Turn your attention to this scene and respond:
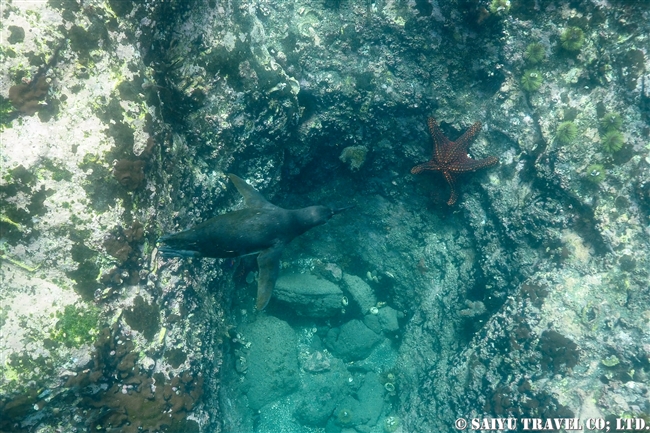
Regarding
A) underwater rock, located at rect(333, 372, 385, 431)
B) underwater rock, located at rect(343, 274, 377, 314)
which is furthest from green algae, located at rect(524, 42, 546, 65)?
underwater rock, located at rect(333, 372, 385, 431)

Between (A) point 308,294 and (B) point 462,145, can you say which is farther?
(A) point 308,294

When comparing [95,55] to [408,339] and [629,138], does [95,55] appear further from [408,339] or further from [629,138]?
[408,339]

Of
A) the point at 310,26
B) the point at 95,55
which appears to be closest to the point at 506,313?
the point at 310,26

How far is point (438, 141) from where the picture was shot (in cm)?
647

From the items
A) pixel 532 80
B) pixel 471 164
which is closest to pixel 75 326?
pixel 471 164

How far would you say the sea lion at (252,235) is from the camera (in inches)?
153

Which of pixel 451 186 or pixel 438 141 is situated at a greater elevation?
pixel 438 141

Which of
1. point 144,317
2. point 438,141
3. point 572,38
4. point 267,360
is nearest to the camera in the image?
point 144,317

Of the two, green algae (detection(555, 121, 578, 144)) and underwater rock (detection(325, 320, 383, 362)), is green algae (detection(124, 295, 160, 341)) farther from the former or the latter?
green algae (detection(555, 121, 578, 144))

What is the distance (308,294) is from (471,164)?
505 centimetres

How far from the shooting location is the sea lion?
3.89 m

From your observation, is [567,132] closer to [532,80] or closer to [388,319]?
[532,80]

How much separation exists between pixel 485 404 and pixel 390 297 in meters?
3.96

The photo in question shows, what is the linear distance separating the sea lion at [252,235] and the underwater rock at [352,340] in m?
5.76
